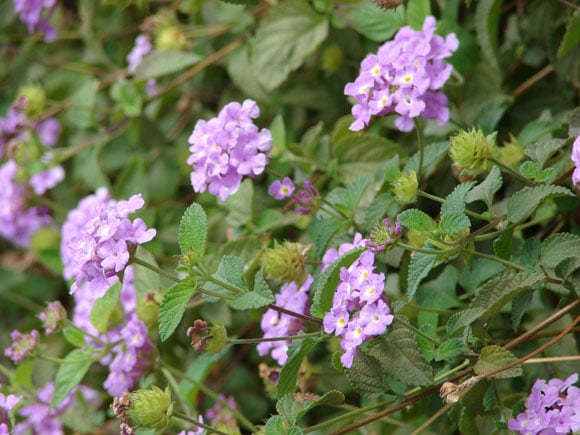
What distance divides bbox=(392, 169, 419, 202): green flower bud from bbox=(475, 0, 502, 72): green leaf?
16.5 inches

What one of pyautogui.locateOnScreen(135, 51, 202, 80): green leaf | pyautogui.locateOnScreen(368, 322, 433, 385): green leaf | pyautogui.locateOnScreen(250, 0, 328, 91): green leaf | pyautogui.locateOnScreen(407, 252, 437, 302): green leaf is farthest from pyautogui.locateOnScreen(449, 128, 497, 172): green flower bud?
pyautogui.locateOnScreen(135, 51, 202, 80): green leaf

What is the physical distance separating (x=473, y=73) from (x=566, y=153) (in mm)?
315

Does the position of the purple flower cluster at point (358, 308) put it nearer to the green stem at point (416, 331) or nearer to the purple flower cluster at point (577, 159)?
the green stem at point (416, 331)

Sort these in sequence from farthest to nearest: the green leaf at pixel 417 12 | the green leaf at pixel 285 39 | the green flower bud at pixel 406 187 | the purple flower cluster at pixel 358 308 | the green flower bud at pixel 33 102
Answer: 1. the green flower bud at pixel 33 102
2. the green leaf at pixel 285 39
3. the green leaf at pixel 417 12
4. the green flower bud at pixel 406 187
5. the purple flower cluster at pixel 358 308

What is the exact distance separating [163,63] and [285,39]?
1.09ft

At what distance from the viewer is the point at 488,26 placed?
4.57ft

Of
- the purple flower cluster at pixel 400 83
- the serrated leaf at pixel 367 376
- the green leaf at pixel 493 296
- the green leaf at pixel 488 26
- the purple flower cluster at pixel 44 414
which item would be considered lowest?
the purple flower cluster at pixel 44 414

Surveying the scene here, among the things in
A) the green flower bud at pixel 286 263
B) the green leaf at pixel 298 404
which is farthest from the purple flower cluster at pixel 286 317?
the green leaf at pixel 298 404

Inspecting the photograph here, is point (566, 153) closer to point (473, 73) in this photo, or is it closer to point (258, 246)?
point (473, 73)

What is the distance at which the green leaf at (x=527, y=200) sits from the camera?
102cm

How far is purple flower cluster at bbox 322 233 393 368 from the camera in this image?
0.99 meters

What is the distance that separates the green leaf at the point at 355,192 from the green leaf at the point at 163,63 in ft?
2.11

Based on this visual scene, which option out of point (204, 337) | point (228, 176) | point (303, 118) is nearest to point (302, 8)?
point (303, 118)

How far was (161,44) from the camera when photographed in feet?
6.15
